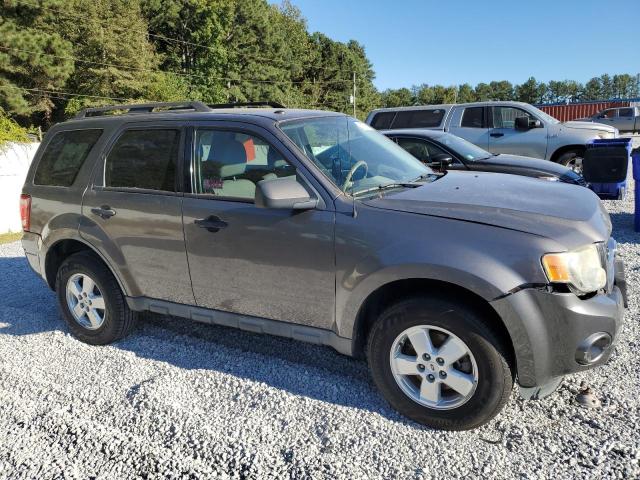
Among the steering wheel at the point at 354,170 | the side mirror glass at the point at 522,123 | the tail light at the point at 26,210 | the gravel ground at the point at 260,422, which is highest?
the side mirror glass at the point at 522,123

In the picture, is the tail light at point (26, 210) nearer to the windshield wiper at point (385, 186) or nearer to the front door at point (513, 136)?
the windshield wiper at point (385, 186)

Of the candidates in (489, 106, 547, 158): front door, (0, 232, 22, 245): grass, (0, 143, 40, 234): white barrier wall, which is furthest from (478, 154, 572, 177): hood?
(0, 143, 40, 234): white barrier wall

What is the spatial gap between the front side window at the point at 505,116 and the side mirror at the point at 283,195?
9.03 meters

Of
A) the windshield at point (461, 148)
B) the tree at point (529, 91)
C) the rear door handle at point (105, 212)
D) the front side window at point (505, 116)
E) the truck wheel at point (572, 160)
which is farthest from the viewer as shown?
the tree at point (529, 91)

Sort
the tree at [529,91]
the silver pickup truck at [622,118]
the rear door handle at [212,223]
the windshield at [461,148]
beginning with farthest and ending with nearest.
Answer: the tree at [529,91], the silver pickup truck at [622,118], the windshield at [461,148], the rear door handle at [212,223]

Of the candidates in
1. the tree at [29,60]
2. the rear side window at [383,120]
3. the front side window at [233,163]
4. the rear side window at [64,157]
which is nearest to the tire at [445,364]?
the front side window at [233,163]

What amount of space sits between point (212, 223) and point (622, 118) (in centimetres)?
3512

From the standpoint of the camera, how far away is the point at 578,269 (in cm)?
258

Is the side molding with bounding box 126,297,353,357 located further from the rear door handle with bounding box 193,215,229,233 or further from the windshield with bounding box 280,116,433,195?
the windshield with bounding box 280,116,433,195

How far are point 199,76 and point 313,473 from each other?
5900 cm

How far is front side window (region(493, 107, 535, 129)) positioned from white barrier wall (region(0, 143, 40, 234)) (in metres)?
11.0

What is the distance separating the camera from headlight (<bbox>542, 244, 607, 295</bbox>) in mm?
2527

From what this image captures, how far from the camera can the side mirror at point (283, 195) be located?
9.68ft

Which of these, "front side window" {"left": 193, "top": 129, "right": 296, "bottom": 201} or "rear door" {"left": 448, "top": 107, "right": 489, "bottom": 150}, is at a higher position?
"rear door" {"left": 448, "top": 107, "right": 489, "bottom": 150}
